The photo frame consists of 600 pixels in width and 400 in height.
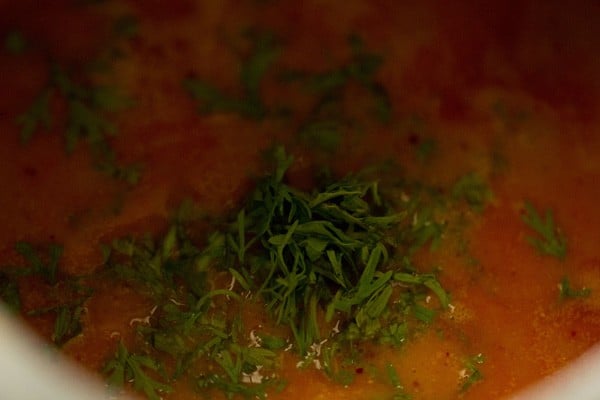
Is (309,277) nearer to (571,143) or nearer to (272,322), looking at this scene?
(272,322)

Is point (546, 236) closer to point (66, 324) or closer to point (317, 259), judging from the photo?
point (317, 259)

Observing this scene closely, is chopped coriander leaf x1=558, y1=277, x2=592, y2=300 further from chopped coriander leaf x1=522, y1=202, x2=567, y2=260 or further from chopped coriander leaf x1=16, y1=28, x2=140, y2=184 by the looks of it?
chopped coriander leaf x1=16, y1=28, x2=140, y2=184

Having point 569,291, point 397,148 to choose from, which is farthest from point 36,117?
point 569,291

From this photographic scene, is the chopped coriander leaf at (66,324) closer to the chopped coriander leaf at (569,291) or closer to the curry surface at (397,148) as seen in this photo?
the curry surface at (397,148)

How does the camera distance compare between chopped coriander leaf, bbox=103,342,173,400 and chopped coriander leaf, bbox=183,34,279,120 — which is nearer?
chopped coriander leaf, bbox=103,342,173,400

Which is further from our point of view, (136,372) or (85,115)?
(85,115)

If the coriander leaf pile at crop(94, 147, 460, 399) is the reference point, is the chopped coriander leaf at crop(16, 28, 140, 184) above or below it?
above

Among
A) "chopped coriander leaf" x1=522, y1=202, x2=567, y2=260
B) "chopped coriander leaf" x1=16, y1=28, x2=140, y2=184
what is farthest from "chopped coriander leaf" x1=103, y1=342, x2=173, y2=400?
"chopped coriander leaf" x1=522, y1=202, x2=567, y2=260
